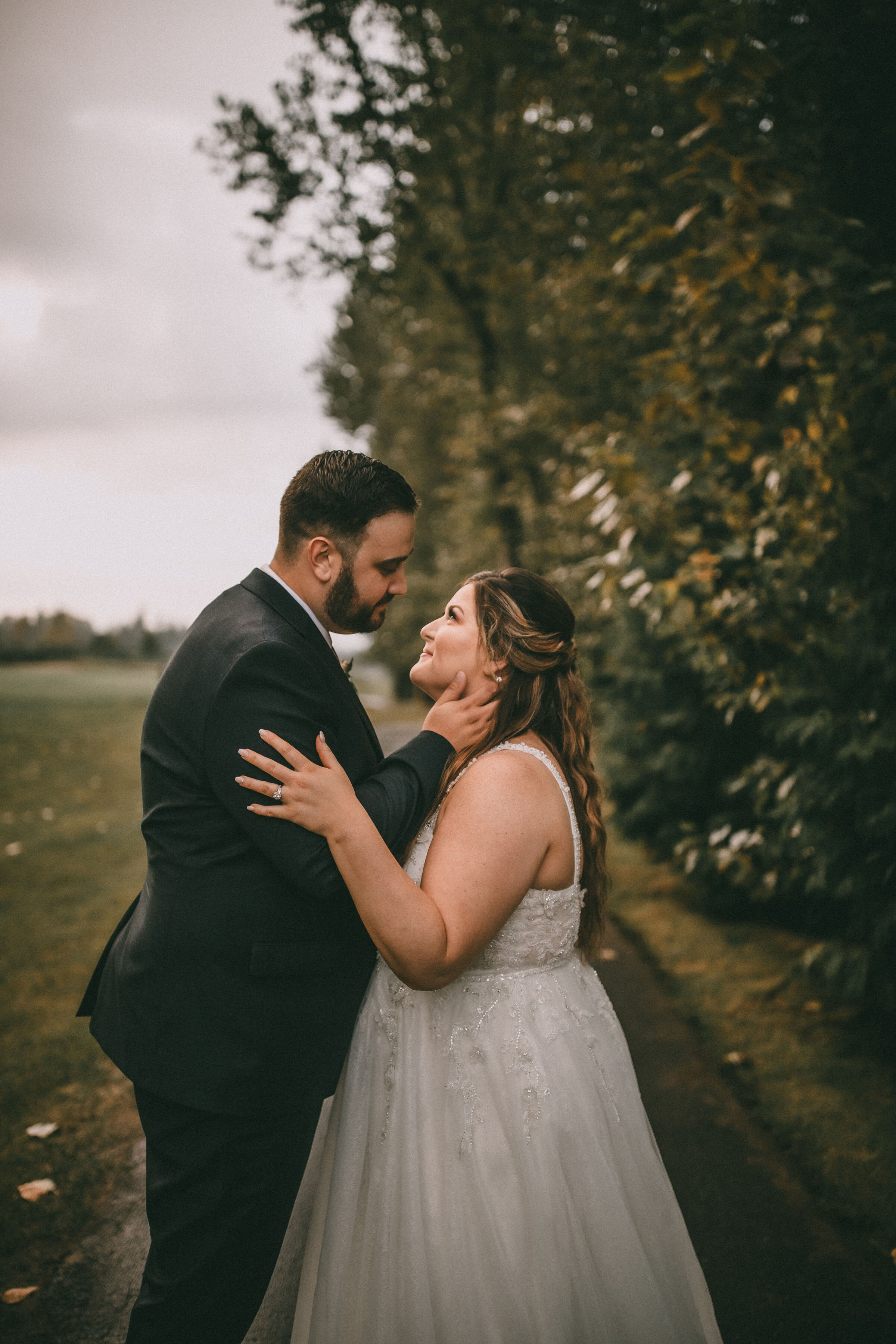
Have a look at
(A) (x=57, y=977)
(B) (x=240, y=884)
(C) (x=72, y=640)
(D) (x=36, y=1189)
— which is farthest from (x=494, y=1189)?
(C) (x=72, y=640)

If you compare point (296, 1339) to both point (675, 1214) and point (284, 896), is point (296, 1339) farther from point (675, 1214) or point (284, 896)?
point (284, 896)

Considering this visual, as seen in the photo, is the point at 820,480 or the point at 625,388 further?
the point at 625,388

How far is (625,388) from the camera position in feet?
36.1

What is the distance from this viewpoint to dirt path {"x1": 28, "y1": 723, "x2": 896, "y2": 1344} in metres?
2.84

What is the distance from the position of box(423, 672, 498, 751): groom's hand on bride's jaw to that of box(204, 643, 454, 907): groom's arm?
8.4 inches

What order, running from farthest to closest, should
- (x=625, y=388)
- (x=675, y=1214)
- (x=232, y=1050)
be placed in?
(x=625, y=388) < (x=675, y=1214) < (x=232, y=1050)

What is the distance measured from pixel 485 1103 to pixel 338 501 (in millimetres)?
1716

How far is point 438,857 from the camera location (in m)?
2.12

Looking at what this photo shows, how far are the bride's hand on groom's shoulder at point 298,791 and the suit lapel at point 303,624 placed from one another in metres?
0.31

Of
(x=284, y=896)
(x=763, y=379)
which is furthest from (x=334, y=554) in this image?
(x=763, y=379)

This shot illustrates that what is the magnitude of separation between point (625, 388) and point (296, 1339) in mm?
10803

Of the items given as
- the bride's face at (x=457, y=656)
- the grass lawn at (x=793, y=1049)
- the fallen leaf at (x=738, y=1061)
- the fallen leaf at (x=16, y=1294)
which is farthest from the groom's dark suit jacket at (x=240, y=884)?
the fallen leaf at (x=738, y=1061)

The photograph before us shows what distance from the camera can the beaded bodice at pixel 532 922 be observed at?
233cm

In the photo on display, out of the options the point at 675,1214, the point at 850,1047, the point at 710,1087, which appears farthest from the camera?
the point at 850,1047
